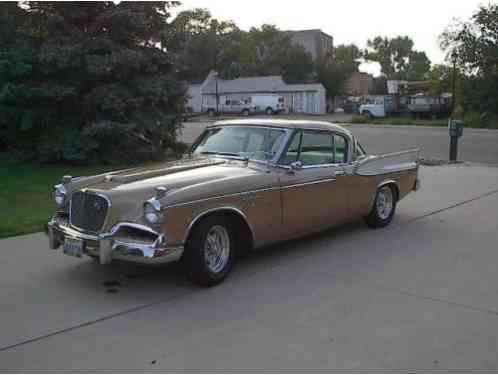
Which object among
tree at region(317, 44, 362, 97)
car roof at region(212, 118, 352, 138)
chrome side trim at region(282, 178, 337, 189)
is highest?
tree at region(317, 44, 362, 97)

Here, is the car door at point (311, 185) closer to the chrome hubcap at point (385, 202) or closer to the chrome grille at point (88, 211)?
the chrome hubcap at point (385, 202)

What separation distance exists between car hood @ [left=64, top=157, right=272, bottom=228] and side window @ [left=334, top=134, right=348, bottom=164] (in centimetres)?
150

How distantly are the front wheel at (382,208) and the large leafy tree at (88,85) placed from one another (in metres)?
7.16

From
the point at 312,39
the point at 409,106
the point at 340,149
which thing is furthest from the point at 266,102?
the point at 340,149

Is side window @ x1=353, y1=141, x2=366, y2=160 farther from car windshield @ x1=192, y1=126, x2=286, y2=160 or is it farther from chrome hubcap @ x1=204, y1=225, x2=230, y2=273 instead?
chrome hubcap @ x1=204, y1=225, x2=230, y2=273

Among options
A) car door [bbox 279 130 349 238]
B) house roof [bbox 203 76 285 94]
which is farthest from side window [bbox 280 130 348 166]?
house roof [bbox 203 76 285 94]

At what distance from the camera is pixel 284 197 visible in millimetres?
6297

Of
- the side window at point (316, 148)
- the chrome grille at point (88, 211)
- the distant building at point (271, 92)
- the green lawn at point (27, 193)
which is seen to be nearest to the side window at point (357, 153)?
the side window at point (316, 148)

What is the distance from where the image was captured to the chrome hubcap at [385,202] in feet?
27.1

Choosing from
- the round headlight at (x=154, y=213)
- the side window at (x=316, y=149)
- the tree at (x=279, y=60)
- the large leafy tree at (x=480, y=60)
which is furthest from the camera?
the tree at (x=279, y=60)

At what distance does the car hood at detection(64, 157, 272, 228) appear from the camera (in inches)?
206

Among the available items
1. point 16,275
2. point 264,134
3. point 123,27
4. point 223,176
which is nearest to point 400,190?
point 264,134

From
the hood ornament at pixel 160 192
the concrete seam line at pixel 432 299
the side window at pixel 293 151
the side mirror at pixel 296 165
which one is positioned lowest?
the concrete seam line at pixel 432 299

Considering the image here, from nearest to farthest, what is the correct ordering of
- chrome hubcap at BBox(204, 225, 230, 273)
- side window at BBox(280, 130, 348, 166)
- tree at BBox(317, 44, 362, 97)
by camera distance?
chrome hubcap at BBox(204, 225, 230, 273) → side window at BBox(280, 130, 348, 166) → tree at BBox(317, 44, 362, 97)
